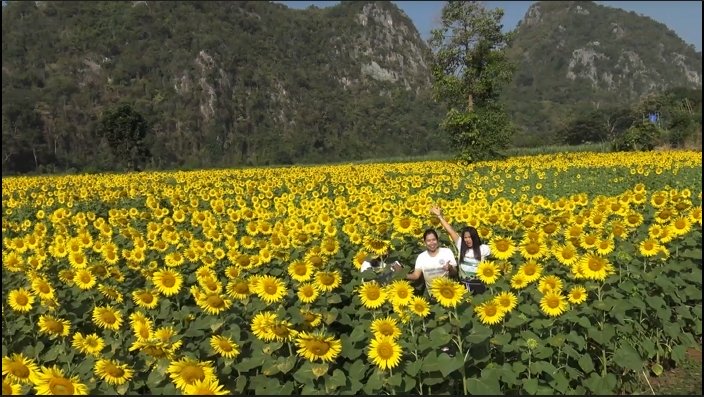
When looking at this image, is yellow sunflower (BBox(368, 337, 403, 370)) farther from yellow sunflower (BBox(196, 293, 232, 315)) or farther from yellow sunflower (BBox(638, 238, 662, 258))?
yellow sunflower (BBox(638, 238, 662, 258))

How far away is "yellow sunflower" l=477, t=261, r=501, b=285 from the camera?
4.50 metres

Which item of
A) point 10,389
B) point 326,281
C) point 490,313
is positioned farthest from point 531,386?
point 10,389

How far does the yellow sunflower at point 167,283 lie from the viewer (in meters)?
4.68

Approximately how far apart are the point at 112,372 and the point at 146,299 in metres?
1.20

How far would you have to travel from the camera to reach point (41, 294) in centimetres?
463

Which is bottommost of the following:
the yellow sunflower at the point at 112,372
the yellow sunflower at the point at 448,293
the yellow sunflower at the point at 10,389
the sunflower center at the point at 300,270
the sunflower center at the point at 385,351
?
the yellow sunflower at the point at 112,372

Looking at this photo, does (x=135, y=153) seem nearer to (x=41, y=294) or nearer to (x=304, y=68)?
(x=41, y=294)

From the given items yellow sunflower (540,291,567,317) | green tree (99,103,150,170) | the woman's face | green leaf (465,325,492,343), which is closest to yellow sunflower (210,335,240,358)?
green leaf (465,325,492,343)

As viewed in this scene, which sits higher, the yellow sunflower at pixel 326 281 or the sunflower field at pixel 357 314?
the yellow sunflower at pixel 326 281

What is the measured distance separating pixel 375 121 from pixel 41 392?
152 m

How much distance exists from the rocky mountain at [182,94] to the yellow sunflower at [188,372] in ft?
312

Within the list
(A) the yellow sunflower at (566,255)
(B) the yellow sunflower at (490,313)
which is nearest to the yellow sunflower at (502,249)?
(A) the yellow sunflower at (566,255)

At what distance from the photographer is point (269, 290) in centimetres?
412

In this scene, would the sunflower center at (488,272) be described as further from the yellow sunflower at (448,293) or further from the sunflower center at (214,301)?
the sunflower center at (214,301)
